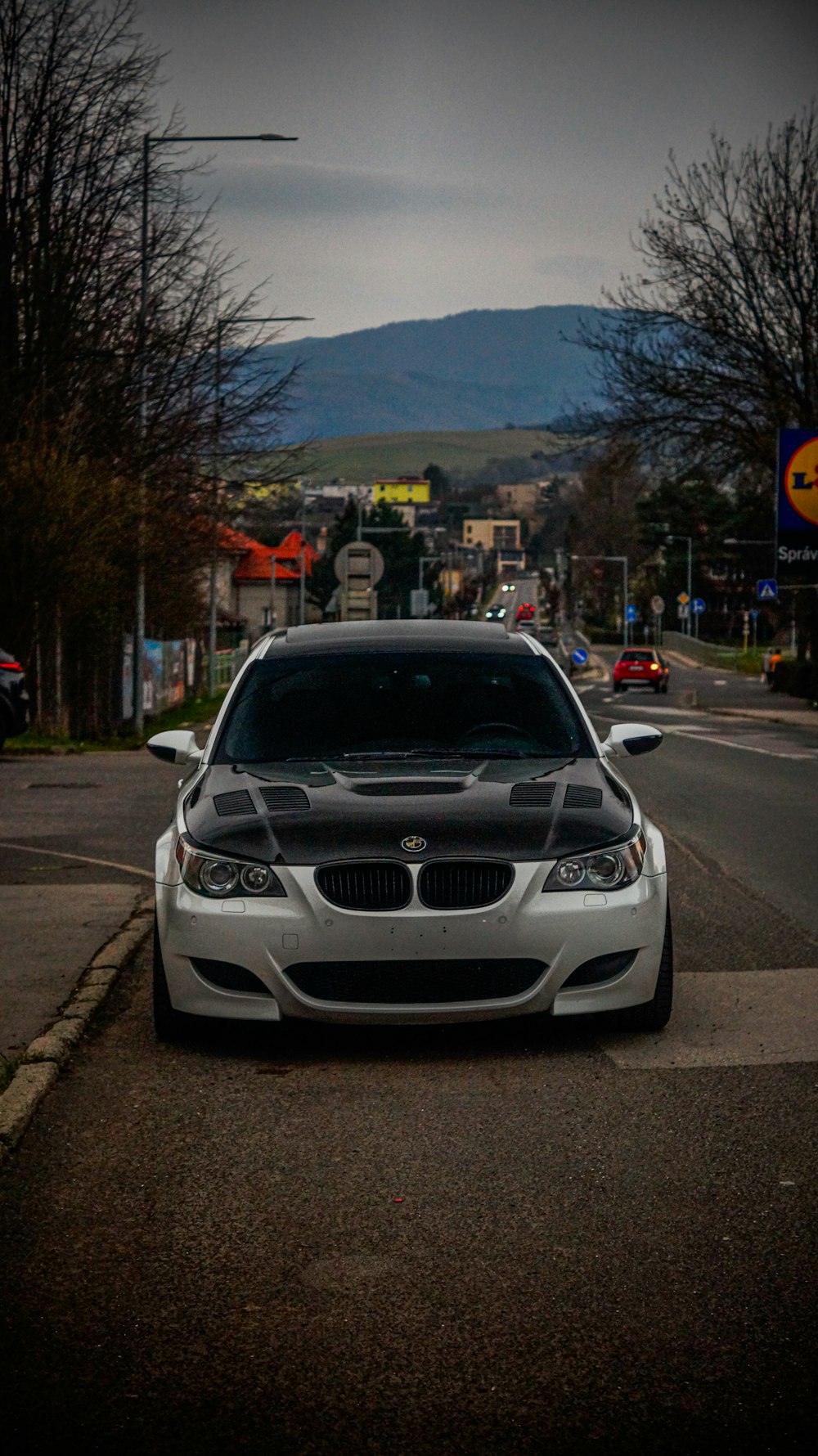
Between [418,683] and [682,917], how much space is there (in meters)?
2.87

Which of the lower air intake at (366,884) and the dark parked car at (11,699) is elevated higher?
the lower air intake at (366,884)

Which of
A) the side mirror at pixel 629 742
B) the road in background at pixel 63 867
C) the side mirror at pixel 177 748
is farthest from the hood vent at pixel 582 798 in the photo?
the road in background at pixel 63 867

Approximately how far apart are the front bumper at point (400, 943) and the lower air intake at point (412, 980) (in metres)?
0.01

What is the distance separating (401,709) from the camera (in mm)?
8172

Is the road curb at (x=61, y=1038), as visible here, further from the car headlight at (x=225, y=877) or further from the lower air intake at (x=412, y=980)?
the lower air intake at (x=412, y=980)

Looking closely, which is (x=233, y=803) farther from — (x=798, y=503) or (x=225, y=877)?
(x=798, y=503)

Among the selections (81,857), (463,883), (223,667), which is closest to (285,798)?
(463,883)

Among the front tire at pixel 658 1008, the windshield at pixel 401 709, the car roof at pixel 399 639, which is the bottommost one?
the front tire at pixel 658 1008

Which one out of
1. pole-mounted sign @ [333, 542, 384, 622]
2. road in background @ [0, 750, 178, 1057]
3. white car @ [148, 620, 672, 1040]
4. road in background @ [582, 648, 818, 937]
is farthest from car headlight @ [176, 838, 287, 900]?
pole-mounted sign @ [333, 542, 384, 622]

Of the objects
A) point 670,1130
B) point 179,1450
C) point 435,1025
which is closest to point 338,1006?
point 435,1025

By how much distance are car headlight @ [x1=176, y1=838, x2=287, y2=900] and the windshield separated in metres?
0.97

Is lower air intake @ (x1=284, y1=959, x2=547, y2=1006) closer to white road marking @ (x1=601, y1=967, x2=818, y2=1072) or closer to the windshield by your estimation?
white road marking @ (x1=601, y1=967, x2=818, y2=1072)

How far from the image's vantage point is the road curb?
5.83 meters

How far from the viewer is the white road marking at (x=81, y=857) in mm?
12516
